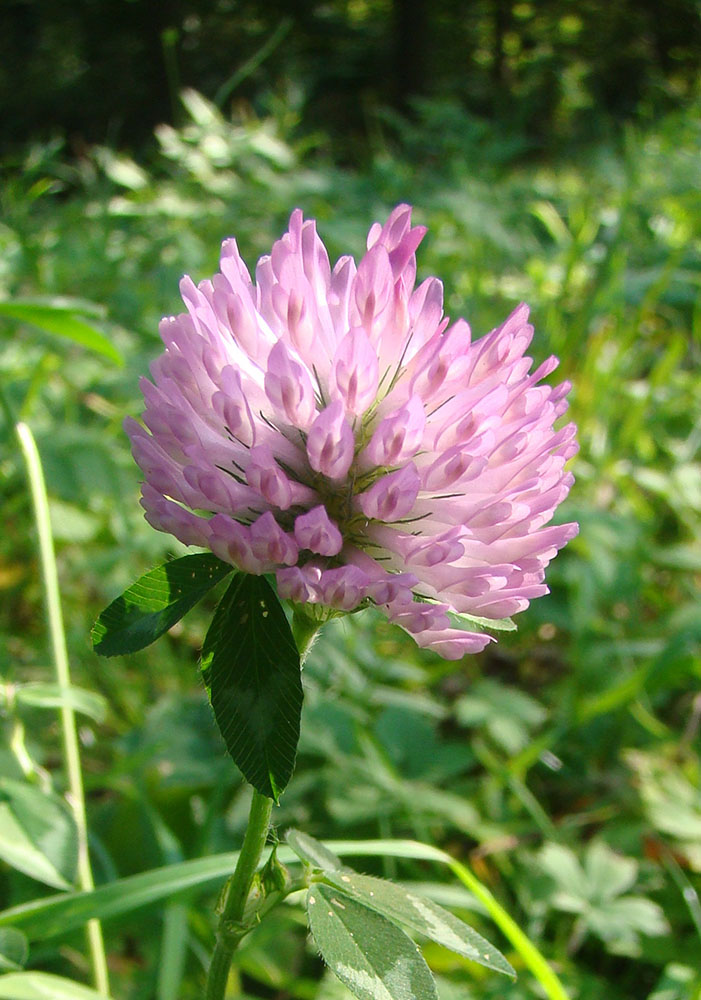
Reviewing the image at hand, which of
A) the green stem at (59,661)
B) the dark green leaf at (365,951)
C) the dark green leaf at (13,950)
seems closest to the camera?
the dark green leaf at (365,951)

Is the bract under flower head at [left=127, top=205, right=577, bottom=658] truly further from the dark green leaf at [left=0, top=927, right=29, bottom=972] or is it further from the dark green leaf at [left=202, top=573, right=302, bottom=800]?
the dark green leaf at [left=0, top=927, right=29, bottom=972]

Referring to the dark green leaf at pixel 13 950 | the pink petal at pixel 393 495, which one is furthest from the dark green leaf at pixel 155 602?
the dark green leaf at pixel 13 950

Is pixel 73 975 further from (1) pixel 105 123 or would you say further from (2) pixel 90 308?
(1) pixel 105 123

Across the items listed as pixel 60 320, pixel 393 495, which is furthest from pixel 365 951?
pixel 60 320

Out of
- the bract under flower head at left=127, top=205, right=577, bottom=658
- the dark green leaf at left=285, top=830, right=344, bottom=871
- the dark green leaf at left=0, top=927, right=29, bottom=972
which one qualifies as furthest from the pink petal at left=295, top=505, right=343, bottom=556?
the dark green leaf at left=0, top=927, right=29, bottom=972

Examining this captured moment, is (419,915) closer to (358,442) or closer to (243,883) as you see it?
(243,883)

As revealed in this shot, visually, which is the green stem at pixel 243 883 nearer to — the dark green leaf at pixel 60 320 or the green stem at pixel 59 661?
the green stem at pixel 59 661
